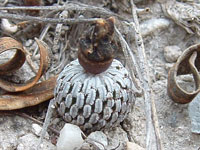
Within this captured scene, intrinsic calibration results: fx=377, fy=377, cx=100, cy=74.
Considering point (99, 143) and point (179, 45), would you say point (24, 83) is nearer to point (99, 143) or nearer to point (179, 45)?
point (99, 143)

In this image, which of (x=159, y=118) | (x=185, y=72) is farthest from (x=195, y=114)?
(x=185, y=72)

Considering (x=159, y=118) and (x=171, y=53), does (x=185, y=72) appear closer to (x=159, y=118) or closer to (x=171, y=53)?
(x=171, y=53)

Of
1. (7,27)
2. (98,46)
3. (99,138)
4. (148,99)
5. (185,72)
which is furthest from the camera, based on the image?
(7,27)

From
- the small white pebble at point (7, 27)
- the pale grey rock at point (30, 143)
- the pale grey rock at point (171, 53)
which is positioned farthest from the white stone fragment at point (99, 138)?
the small white pebble at point (7, 27)

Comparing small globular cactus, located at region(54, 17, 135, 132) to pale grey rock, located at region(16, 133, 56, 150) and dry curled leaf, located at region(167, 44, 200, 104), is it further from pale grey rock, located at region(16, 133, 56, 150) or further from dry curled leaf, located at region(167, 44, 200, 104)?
dry curled leaf, located at region(167, 44, 200, 104)

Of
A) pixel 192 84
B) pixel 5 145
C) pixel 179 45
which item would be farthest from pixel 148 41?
pixel 5 145

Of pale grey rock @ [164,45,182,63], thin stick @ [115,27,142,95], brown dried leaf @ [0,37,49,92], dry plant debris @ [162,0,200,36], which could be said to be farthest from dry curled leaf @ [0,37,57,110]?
dry plant debris @ [162,0,200,36]
